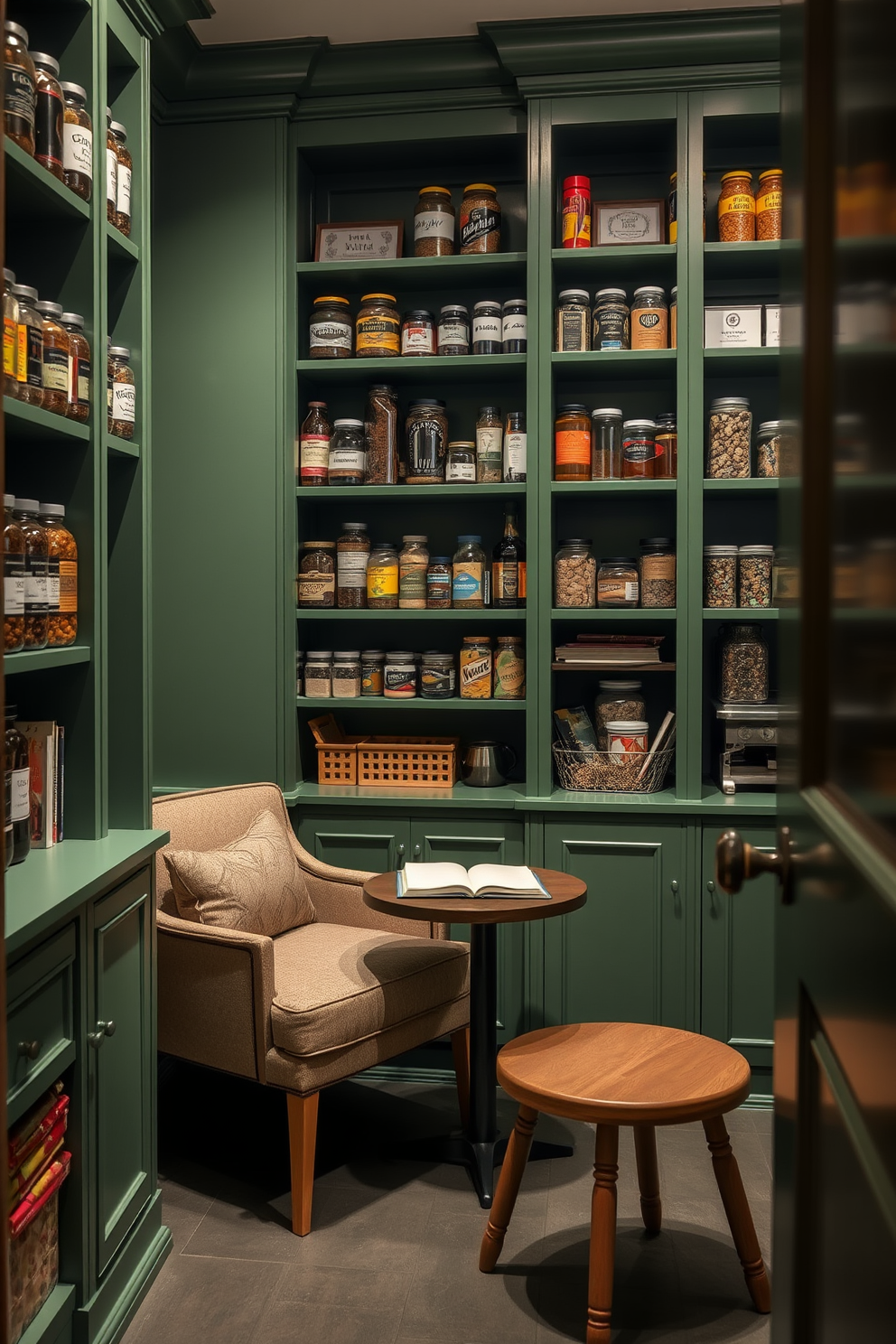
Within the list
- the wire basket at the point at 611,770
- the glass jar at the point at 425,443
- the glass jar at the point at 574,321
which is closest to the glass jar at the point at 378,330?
the glass jar at the point at 425,443

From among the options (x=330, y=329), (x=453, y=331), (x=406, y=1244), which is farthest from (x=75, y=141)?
(x=406, y=1244)

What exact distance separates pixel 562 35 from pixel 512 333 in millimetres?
781

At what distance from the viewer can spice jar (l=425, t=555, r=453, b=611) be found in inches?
131

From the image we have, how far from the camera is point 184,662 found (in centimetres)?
329

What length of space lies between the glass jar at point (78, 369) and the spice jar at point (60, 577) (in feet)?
0.59

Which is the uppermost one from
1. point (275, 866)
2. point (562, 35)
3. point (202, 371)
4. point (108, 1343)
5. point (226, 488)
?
point (562, 35)

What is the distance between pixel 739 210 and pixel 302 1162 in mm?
2691

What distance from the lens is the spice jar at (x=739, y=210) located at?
3.09 meters

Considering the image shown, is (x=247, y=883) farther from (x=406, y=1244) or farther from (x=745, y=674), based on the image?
(x=745, y=674)

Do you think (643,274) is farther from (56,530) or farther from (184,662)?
(56,530)

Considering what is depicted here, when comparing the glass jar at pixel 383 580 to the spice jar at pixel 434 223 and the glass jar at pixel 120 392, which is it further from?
the glass jar at pixel 120 392

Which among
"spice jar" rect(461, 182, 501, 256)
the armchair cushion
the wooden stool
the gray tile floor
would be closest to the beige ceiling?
"spice jar" rect(461, 182, 501, 256)

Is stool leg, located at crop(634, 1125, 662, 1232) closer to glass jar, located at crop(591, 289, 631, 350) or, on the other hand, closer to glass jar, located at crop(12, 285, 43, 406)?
glass jar, located at crop(12, 285, 43, 406)

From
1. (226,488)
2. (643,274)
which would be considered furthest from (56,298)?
(643,274)
